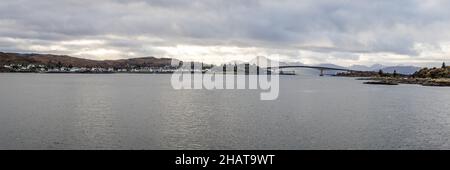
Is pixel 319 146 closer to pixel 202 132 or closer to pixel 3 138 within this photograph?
pixel 202 132

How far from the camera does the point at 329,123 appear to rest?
44.8m

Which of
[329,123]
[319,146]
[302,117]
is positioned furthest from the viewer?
[302,117]

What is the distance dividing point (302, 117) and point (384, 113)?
1435 cm

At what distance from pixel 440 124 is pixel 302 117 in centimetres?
1509

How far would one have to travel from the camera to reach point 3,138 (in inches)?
1318

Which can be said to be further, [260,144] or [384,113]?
[384,113]
